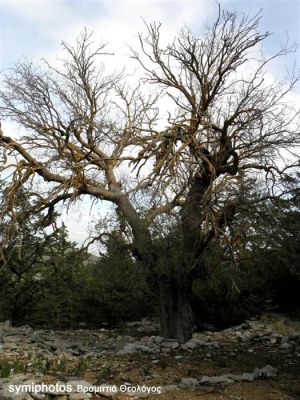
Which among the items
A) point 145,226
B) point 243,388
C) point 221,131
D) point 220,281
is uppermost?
point 221,131

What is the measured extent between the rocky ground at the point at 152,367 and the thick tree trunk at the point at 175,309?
296 mm

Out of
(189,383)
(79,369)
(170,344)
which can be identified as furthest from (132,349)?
(189,383)

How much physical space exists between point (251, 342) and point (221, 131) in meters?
5.15

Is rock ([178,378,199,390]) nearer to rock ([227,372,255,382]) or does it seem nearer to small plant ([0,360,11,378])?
rock ([227,372,255,382])

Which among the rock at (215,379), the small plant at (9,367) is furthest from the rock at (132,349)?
the rock at (215,379)

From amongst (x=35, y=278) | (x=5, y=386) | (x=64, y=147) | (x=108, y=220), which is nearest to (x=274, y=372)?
(x=5, y=386)

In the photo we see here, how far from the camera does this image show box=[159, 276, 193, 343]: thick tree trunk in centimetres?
1040

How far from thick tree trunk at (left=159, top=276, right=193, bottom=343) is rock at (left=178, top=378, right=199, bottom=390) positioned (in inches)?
131

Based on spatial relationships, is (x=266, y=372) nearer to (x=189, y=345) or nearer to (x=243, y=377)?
(x=243, y=377)

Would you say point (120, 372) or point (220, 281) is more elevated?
point (220, 281)

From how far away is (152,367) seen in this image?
8.10 metres

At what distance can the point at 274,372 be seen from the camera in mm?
7621

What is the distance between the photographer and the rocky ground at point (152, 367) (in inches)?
249

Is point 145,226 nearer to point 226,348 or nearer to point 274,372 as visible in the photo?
point 226,348
